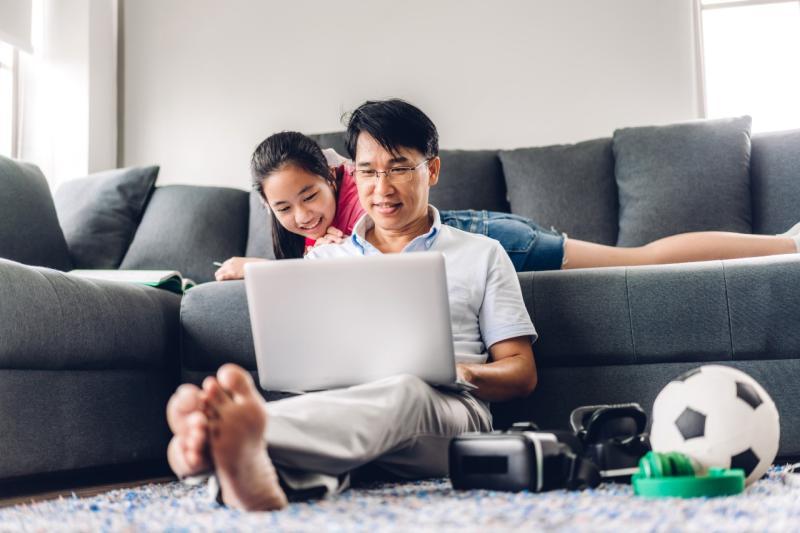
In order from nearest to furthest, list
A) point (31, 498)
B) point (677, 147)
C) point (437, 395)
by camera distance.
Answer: point (437, 395)
point (31, 498)
point (677, 147)

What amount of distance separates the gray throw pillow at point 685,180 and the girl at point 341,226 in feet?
0.92

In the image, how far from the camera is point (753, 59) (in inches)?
134

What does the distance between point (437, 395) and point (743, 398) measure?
1.63ft

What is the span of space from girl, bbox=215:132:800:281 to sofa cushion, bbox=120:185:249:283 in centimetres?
62

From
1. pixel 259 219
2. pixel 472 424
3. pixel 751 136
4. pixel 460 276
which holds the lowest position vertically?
pixel 472 424

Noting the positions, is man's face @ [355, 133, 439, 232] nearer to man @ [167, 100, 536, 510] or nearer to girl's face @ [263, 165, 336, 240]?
man @ [167, 100, 536, 510]

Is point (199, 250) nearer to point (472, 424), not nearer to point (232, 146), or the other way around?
point (232, 146)

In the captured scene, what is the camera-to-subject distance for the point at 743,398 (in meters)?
1.33

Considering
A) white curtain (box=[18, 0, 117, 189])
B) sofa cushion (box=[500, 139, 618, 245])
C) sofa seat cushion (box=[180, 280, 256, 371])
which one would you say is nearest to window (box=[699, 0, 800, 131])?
sofa cushion (box=[500, 139, 618, 245])

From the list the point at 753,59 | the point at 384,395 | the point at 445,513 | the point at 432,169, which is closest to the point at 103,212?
the point at 432,169

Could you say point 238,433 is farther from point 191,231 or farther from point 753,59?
point 753,59

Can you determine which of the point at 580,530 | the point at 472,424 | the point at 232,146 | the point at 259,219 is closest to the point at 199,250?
the point at 259,219

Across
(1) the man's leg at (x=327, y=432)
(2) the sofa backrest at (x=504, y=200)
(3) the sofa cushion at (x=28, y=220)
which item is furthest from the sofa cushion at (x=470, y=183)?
(1) the man's leg at (x=327, y=432)

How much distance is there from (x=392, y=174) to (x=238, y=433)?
86cm
